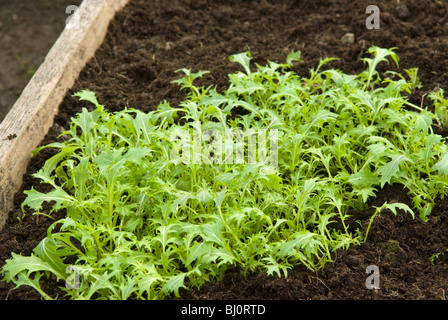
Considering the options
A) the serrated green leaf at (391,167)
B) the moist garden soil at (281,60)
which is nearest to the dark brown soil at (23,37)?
the moist garden soil at (281,60)

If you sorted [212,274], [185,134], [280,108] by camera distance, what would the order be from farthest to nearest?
[280,108] < [185,134] < [212,274]

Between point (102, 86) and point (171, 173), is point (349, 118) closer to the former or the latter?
point (171, 173)

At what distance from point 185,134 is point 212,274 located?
92 centimetres

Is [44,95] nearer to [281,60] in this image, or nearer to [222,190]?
[222,190]

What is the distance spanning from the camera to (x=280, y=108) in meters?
3.85

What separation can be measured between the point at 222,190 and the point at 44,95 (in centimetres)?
165

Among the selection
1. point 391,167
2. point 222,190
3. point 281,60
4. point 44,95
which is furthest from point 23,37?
point 391,167

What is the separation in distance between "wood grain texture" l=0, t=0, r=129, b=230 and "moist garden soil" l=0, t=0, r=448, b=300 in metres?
0.07

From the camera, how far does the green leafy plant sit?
2.82m

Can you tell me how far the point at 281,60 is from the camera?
460cm

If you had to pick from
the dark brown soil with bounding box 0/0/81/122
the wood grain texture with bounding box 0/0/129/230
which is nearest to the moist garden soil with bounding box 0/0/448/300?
the wood grain texture with bounding box 0/0/129/230

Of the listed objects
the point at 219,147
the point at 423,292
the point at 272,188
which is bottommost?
the point at 423,292

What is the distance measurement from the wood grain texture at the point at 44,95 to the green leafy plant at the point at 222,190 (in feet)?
0.85
